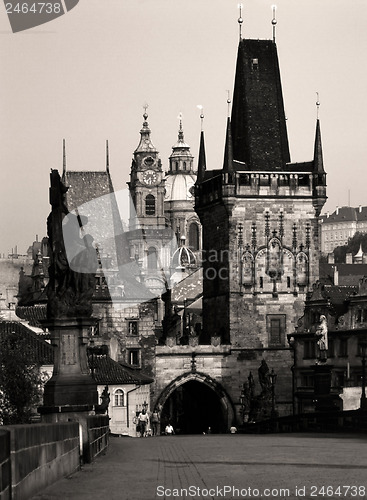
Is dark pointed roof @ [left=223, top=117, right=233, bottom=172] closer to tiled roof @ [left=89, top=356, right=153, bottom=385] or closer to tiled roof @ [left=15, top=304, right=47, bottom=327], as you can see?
tiled roof @ [left=15, top=304, right=47, bottom=327]

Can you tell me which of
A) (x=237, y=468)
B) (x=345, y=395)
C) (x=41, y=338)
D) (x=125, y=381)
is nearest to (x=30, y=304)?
(x=125, y=381)

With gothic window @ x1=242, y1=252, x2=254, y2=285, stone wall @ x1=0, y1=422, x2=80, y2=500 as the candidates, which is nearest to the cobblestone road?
stone wall @ x1=0, y1=422, x2=80, y2=500

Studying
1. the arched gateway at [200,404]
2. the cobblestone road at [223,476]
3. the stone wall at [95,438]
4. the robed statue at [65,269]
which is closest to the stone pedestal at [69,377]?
the robed statue at [65,269]

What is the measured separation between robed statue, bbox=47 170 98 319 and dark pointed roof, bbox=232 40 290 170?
81.4 meters

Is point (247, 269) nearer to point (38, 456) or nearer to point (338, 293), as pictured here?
point (338, 293)

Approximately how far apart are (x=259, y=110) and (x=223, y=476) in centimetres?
9487

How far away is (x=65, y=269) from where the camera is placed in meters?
33.1

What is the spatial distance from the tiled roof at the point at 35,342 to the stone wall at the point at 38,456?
2349 inches

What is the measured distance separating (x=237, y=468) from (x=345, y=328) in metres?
78.9

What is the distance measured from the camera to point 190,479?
21266 millimetres

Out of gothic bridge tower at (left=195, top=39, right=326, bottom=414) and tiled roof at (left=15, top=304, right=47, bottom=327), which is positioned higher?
gothic bridge tower at (left=195, top=39, right=326, bottom=414)

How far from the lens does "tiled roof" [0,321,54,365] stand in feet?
275

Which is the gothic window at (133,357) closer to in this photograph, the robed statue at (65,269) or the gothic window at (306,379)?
the gothic window at (306,379)

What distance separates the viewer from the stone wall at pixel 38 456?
1569 centimetres
